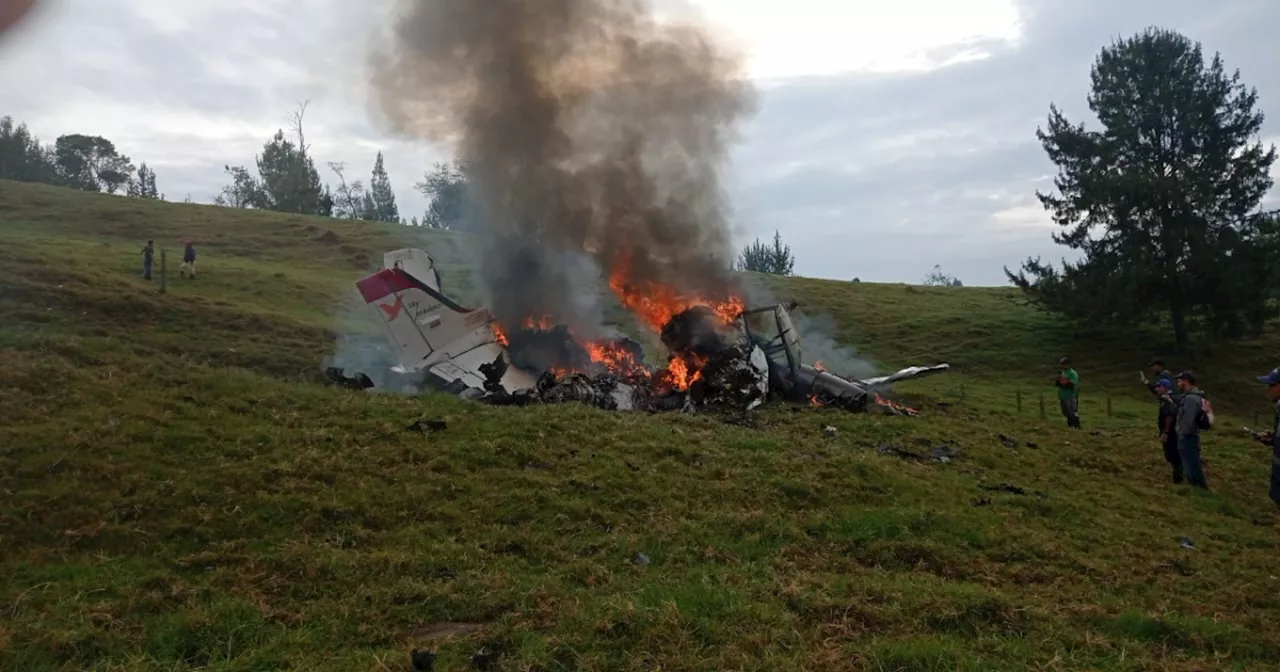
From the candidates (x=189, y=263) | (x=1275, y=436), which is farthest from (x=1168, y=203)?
(x=189, y=263)


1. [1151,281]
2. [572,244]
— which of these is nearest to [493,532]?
[572,244]

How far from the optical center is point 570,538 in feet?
24.0

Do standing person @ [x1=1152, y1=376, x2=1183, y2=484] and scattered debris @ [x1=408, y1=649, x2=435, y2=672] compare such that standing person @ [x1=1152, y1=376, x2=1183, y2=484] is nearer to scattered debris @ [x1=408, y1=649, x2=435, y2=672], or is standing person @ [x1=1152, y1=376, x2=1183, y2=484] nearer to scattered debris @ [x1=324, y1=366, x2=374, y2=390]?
scattered debris @ [x1=408, y1=649, x2=435, y2=672]

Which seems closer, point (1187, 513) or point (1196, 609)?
point (1196, 609)

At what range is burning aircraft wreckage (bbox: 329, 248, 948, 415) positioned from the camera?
1536 cm

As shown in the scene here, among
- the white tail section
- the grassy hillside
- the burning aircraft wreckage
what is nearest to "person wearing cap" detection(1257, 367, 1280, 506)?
the grassy hillside

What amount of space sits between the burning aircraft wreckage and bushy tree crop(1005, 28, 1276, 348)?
18.1 metres

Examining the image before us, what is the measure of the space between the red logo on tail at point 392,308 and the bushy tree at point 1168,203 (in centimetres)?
2653

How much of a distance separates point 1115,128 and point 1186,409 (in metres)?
24.0

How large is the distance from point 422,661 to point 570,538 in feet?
8.29

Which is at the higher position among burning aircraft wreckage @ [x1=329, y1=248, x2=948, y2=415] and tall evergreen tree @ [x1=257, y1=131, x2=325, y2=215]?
tall evergreen tree @ [x1=257, y1=131, x2=325, y2=215]

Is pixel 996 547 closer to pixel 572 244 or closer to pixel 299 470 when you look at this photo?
pixel 299 470

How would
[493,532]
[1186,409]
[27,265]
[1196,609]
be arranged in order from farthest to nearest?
[27,265], [1186,409], [493,532], [1196,609]

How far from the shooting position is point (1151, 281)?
29.2m
